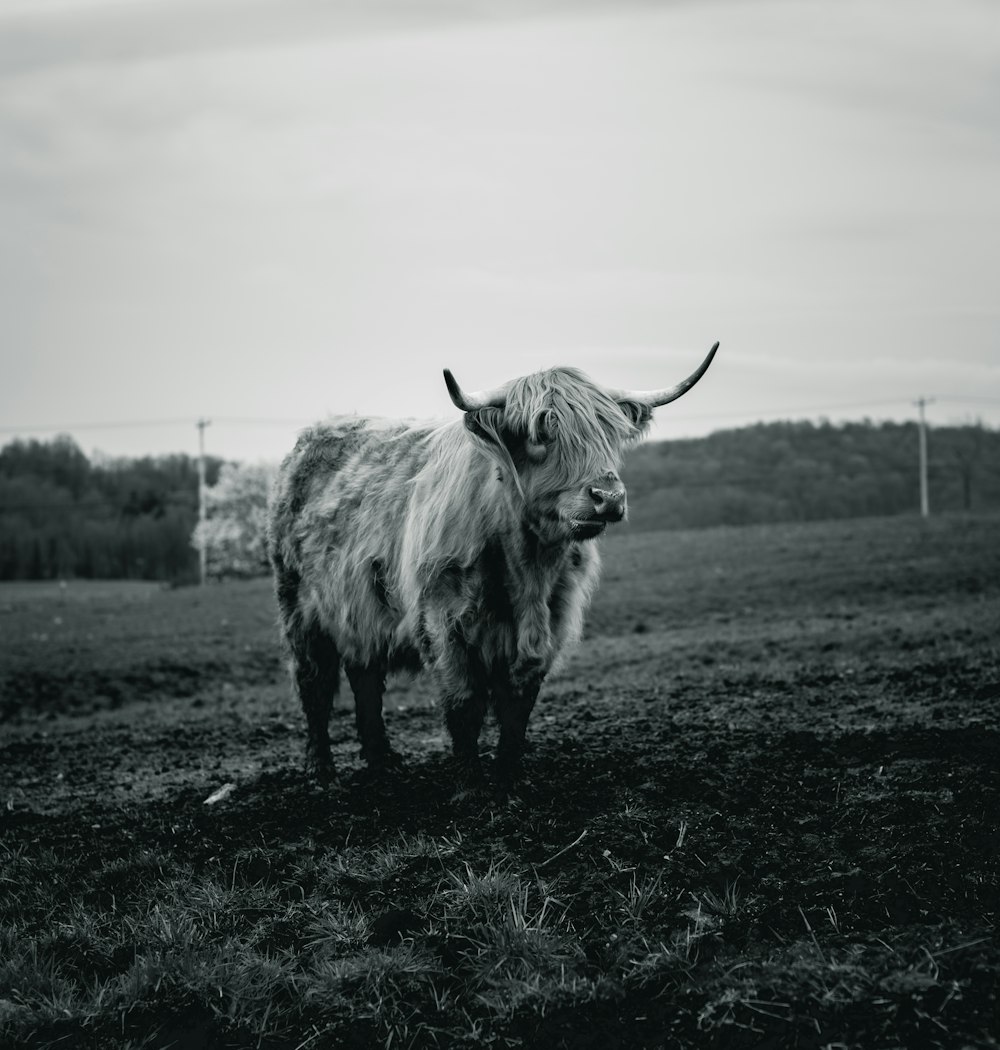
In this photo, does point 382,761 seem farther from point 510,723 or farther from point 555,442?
point 555,442

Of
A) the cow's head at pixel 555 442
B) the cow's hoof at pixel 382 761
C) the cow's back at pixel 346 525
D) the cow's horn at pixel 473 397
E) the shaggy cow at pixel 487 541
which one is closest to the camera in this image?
the cow's horn at pixel 473 397

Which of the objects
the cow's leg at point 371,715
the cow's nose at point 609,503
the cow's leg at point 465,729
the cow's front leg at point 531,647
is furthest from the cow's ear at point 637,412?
the cow's leg at point 371,715

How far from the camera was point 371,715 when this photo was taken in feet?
22.5

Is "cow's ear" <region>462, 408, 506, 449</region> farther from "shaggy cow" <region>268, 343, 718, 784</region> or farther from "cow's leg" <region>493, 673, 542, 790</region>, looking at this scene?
"cow's leg" <region>493, 673, 542, 790</region>

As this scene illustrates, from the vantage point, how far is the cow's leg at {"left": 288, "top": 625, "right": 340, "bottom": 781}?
7.15m

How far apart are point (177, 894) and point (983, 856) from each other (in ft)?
11.6

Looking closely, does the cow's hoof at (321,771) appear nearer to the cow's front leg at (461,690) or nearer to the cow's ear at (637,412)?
the cow's front leg at (461,690)

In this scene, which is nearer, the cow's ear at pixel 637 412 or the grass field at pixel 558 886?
the grass field at pixel 558 886

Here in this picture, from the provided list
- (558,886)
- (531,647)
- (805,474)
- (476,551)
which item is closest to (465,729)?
(531,647)

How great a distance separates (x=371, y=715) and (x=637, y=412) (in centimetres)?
282

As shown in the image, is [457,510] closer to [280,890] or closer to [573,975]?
[280,890]

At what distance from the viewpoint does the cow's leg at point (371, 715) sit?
6.82 m

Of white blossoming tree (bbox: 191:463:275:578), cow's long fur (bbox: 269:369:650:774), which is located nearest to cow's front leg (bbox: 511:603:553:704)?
cow's long fur (bbox: 269:369:650:774)

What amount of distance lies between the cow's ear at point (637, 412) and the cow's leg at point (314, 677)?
2.93 metres
